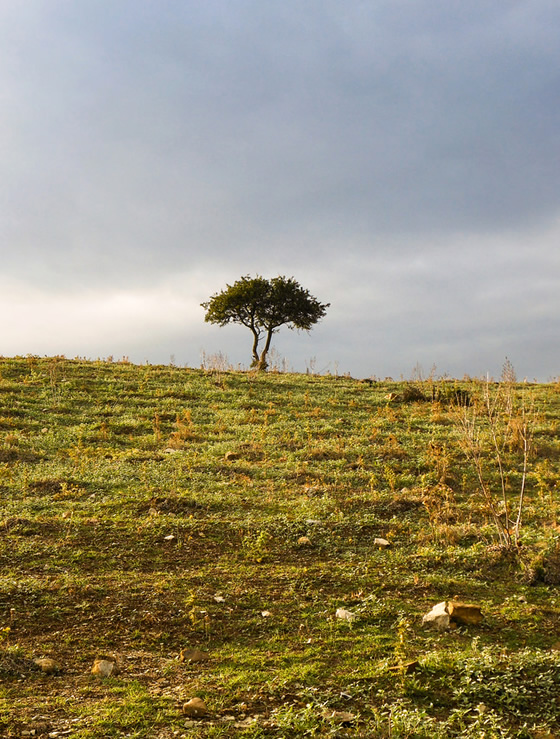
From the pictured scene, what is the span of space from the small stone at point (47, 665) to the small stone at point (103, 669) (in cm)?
33

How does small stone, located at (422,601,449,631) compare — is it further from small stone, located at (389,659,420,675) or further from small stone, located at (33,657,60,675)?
small stone, located at (33,657,60,675)

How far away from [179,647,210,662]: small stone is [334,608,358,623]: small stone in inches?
54.7

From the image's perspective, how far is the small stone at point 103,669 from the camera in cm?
468

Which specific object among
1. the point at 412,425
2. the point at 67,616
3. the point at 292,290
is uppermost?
the point at 292,290

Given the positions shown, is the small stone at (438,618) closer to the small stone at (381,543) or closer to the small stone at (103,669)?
the small stone at (381,543)

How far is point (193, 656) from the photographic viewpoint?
5.01 m

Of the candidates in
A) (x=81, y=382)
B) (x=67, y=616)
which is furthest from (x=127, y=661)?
(x=81, y=382)

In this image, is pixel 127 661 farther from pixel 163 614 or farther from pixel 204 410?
pixel 204 410

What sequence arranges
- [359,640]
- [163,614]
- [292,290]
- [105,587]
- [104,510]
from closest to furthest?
1. [359,640]
2. [163,614]
3. [105,587]
4. [104,510]
5. [292,290]

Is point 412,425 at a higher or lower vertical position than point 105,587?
higher

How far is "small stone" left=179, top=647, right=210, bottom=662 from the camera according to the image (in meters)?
4.96

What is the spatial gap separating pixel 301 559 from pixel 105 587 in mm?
2444

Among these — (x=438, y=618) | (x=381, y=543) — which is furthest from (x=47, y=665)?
(x=381, y=543)

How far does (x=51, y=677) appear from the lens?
184 inches
